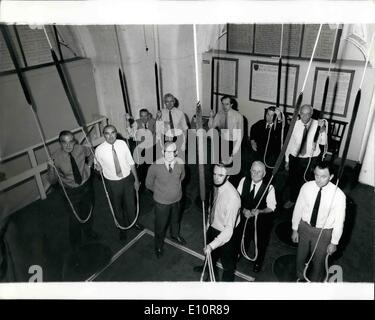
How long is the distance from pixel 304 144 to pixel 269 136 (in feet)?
2.44

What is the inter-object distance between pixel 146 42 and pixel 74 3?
426 cm

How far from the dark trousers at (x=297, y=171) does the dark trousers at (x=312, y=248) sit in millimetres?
1560

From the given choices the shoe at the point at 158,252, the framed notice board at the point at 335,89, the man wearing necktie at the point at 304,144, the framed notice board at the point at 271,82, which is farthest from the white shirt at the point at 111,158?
the framed notice board at the point at 335,89

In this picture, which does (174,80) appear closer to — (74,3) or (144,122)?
(144,122)

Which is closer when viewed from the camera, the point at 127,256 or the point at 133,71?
the point at 127,256

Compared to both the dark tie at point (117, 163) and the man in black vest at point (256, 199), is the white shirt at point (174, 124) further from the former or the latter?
the man in black vest at point (256, 199)

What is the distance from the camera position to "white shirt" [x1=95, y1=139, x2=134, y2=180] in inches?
151

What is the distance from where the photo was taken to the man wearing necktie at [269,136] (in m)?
4.88

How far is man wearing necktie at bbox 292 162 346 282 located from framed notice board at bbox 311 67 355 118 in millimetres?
3414

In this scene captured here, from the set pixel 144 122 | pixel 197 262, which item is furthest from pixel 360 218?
pixel 144 122

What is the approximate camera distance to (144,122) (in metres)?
5.16

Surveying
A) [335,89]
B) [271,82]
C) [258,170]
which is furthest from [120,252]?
[335,89]

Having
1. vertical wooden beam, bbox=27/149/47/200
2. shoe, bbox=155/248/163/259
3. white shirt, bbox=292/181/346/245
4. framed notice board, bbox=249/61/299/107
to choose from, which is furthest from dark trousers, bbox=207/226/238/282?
framed notice board, bbox=249/61/299/107

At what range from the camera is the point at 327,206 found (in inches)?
113
